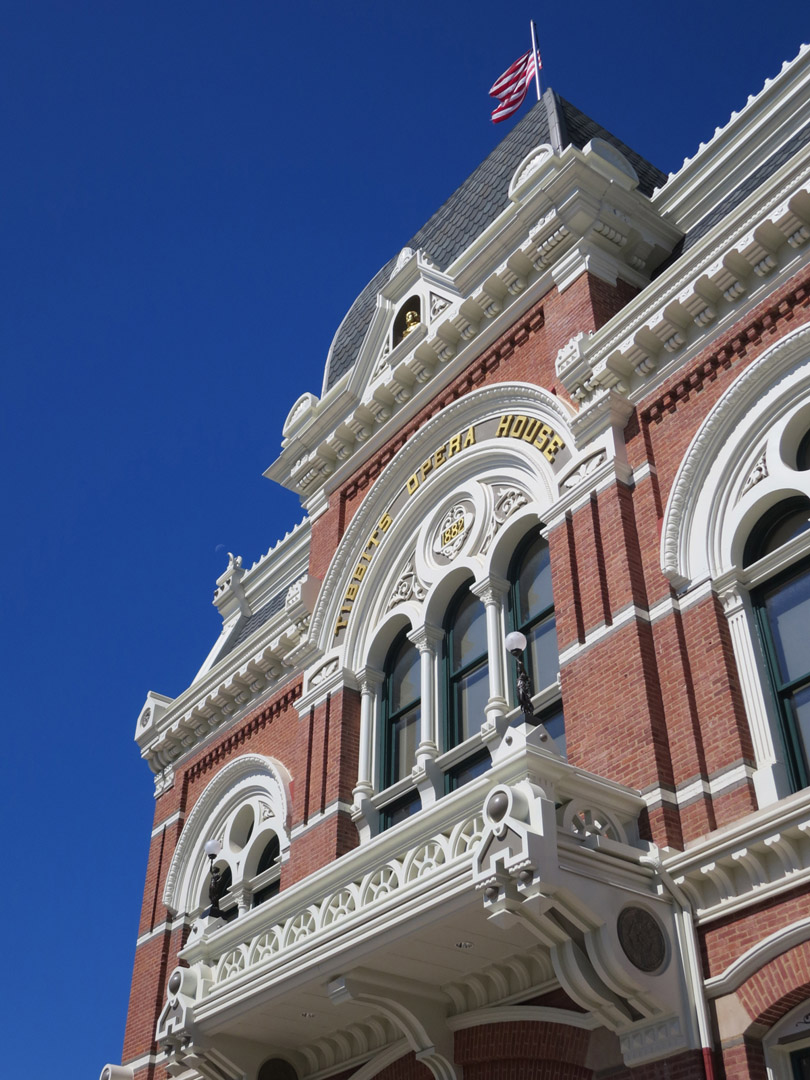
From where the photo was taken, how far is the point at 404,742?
61.7 feet

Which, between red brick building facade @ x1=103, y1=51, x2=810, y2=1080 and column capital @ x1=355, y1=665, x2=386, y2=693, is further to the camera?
column capital @ x1=355, y1=665, x2=386, y2=693

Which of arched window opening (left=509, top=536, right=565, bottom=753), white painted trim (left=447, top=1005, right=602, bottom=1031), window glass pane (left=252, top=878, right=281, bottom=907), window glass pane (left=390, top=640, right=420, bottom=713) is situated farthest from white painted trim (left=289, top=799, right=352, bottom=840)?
white painted trim (left=447, top=1005, right=602, bottom=1031)

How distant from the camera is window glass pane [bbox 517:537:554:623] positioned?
55.7ft

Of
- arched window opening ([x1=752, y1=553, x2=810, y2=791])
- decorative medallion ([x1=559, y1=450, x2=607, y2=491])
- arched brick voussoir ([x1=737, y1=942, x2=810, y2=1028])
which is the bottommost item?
arched brick voussoir ([x1=737, y1=942, x2=810, y2=1028])

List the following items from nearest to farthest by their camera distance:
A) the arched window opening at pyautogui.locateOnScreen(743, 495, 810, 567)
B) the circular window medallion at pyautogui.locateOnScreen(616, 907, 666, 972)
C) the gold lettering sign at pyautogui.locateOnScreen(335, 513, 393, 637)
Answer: the circular window medallion at pyautogui.locateOnScreen(616, 907, 666, 972)
the arched window opening at pyautogui.locateOnScreen(743, 495, 810, 567)
the gold lettering sign at pyautogui.locateOnScreen(335, 513, 393, 637)

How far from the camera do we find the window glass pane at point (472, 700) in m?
17.3

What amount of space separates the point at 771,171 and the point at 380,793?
35.1 ft

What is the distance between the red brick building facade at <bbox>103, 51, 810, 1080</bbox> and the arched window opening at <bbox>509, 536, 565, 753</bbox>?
0.06 m

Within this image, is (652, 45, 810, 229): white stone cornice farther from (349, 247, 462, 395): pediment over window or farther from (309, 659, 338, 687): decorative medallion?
(309, 659, 338, 687): decorative medallion

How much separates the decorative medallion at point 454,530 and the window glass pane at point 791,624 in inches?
226

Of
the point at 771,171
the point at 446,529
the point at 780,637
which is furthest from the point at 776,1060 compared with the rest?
the point at 771,171

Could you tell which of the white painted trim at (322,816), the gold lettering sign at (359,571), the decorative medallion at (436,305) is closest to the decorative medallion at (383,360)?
the decorative medallion at (436,305)

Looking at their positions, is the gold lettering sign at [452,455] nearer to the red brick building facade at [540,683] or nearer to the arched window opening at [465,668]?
the red brick building facade at [540,683]

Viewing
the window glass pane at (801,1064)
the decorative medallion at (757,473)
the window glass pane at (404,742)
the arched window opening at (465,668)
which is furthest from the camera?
the window glass pane at (404,742)
